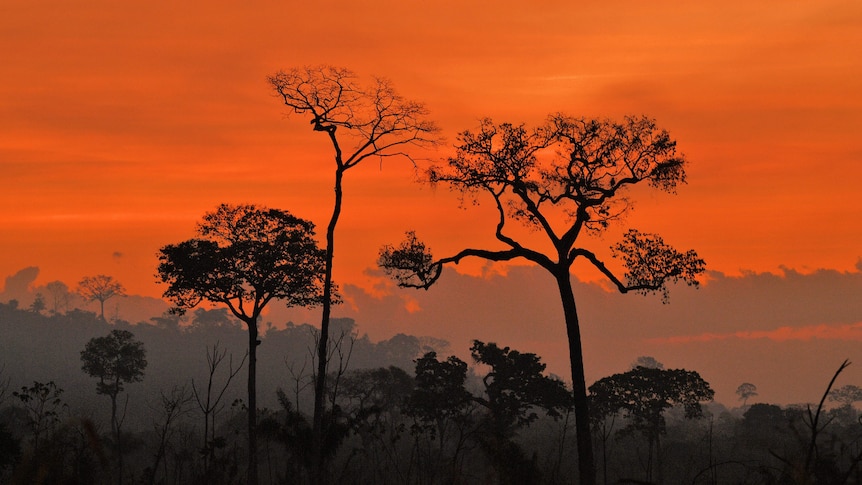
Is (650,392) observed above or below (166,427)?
below

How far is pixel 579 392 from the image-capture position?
28344 mm

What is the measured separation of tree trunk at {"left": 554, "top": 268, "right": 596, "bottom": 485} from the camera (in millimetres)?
27156

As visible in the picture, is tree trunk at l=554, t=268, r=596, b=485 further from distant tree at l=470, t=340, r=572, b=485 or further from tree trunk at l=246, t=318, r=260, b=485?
distant tree at l=470, t=340, r=572, b=485

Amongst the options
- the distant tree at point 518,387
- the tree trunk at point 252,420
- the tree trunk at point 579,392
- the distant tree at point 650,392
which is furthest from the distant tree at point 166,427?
the distant tree at point 650,392

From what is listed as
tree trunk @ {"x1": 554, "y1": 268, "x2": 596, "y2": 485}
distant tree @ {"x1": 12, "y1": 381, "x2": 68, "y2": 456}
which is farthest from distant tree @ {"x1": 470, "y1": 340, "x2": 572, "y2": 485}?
tree trunk @ {"x1": 554, "y1": 268, "x2": 596, "y2": 485}

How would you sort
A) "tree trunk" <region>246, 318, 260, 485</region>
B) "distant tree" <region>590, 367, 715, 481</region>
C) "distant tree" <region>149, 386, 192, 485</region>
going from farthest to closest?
"distant tree" <region>590, 367, 715, 481</region>
"tree trunk" <region>246, 318, 260, 485</region>
"distant tree" <region>149, 386, 192, 485</region>

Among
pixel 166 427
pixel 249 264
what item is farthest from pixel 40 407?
pixel 166 427

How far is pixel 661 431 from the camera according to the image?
225 feet

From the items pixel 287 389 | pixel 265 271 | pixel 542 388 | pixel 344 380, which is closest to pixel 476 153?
pixel 265 271

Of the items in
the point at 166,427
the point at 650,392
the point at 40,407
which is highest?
the point at 166,427

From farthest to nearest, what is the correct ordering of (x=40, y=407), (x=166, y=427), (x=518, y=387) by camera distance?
(x=518, y=387) → (x=40, y=407) → (x=166, y=427)

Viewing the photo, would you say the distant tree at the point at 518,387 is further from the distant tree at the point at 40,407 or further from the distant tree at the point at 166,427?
the distant tree at the point at 40,407

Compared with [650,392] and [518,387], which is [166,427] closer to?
[518,387]

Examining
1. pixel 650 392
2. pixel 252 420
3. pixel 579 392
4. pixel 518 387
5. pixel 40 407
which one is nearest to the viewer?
pixel 579 392
